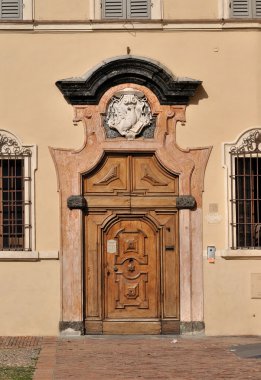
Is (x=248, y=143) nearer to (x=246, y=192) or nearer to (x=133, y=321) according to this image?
(x=246, y=192)

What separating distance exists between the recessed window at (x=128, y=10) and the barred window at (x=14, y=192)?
2.69 meters

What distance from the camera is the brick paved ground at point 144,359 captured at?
1273cm

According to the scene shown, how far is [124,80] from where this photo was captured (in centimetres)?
1680

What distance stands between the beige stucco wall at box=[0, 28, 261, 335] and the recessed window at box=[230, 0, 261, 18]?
307 millimetres

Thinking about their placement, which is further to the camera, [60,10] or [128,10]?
[128,10]

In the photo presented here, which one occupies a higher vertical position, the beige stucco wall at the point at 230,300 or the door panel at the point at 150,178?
the door panel at the point at 150,178

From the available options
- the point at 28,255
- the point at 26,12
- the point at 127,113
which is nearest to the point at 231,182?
the point at 127,113

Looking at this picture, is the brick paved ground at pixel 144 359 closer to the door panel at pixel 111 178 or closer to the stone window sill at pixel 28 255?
the stone window sill at pixel 28 255

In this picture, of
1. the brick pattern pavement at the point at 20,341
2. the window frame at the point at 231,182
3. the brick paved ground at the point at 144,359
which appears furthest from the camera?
the window frame at the point at 231,182

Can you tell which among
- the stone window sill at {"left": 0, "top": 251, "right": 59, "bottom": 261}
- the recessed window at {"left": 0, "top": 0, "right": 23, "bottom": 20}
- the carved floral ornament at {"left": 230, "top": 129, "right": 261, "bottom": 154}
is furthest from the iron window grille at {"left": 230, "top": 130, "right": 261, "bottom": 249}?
the recessed window at {"left": 0, "top": 0, "right": 23, "bottom": 20}

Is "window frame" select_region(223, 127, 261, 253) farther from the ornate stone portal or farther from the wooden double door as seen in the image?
the wooden double door

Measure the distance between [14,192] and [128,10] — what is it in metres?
3.71

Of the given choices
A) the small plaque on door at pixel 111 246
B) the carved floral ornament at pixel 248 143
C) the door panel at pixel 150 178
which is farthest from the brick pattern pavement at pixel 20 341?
the carved floral ornament at pixel 248 143

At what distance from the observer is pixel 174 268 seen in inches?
663
